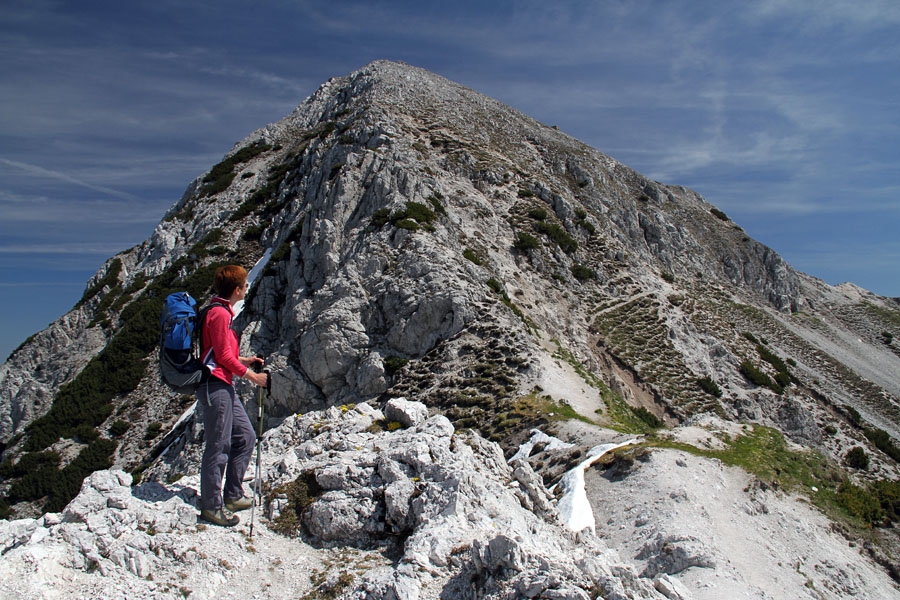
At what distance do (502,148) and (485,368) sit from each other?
124 feet

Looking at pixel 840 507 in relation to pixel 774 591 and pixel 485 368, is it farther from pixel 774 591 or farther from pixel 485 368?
pixel 485 368

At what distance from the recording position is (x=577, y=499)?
1185 cm

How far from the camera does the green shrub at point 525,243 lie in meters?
38.5

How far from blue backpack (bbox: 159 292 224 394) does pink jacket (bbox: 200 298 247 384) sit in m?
0.10

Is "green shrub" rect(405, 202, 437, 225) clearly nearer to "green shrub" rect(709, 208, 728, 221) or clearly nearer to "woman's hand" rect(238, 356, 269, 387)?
"woman's hand" rect(238, 356, 269, 387)

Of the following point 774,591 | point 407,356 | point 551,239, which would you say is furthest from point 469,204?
point 774,591

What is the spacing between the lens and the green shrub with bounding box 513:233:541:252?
38463 mm

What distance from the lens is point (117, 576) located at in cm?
588

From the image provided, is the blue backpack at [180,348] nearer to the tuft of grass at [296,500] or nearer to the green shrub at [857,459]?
the tuft of grass at [296,500]

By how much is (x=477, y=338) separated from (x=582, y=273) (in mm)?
18205

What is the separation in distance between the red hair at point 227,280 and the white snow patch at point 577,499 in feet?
26.8

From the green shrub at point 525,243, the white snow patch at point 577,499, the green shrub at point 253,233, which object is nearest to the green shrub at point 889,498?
the white snow patch at point 577,499

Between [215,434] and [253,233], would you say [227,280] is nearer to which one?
[215,434]

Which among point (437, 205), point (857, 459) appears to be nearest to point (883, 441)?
point (857, 459)
